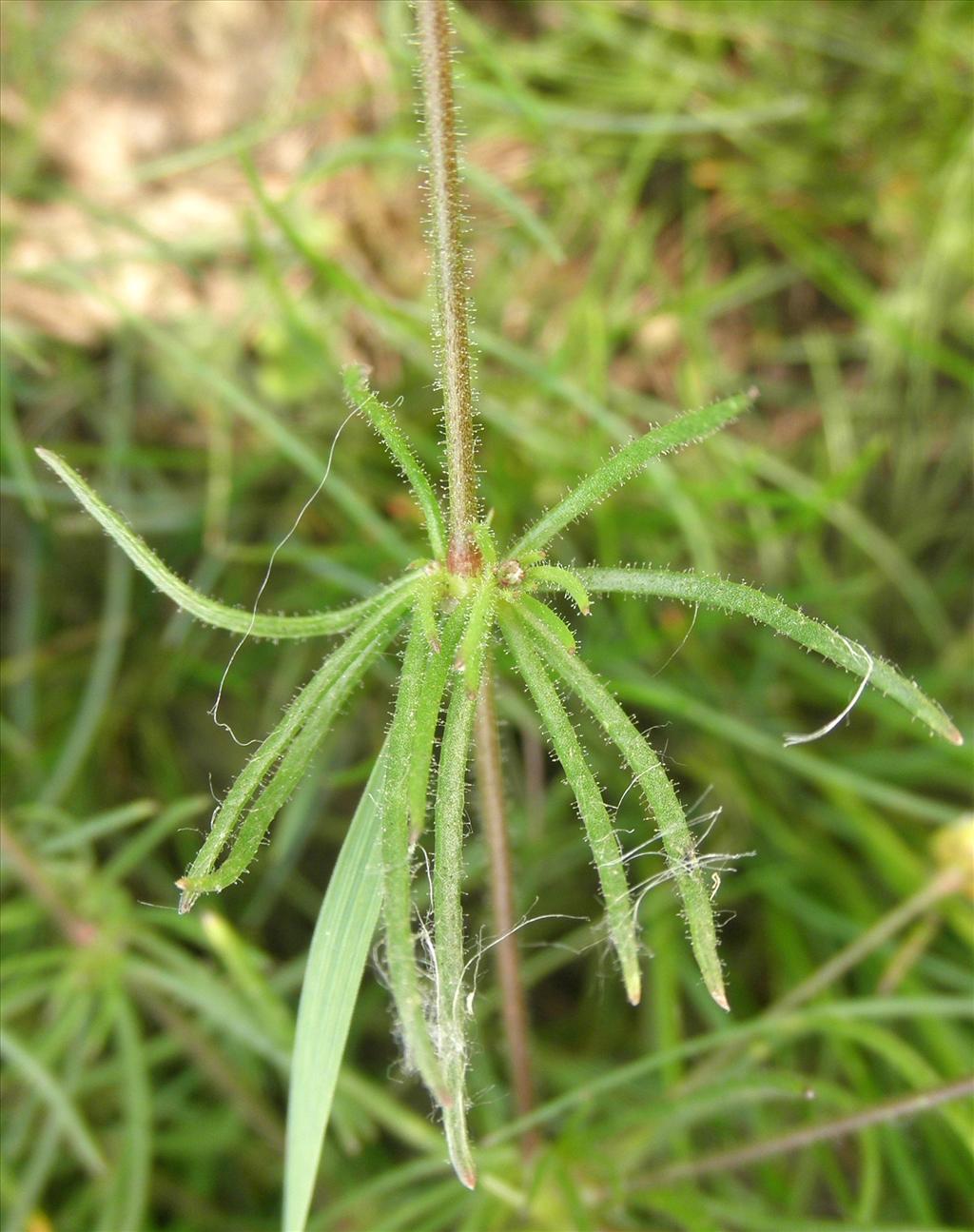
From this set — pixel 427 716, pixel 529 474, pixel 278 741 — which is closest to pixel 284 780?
pixel 278 741

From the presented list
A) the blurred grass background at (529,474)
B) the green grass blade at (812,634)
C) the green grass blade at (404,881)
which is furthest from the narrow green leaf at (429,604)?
the blurred grass background at (529,474)

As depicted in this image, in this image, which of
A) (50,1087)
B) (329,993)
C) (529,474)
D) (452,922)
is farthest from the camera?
(529,474)

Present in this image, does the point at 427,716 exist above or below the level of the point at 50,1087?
above

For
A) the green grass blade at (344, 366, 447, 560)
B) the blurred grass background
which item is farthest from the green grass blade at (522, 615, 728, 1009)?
the blurred grass background

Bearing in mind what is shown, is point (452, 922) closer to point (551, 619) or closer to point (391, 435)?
point (551, 619)

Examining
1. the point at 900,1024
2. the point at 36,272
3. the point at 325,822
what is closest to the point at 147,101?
the point at 36,272

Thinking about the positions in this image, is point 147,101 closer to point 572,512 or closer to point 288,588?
point 288,588

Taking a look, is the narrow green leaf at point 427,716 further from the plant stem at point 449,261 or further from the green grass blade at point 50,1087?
the green grass blade at point 50,1087

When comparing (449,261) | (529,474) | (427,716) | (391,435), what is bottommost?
(529,474)
